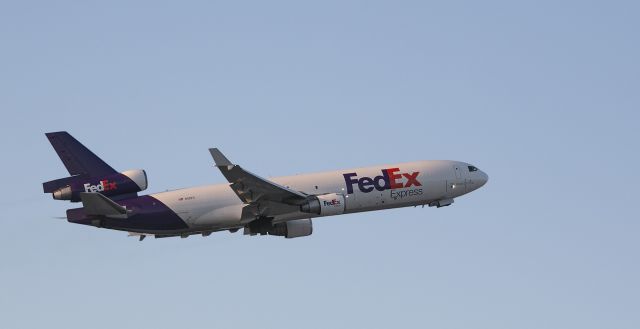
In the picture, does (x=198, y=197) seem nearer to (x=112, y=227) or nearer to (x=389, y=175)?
(x=112, y=227)

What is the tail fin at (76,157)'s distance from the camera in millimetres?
81500

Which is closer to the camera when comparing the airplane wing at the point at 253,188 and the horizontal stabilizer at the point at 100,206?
the airplane wing at the point at 253,188

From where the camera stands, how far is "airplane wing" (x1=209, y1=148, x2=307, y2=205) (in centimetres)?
7628

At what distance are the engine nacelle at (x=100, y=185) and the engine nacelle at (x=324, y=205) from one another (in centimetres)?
1078

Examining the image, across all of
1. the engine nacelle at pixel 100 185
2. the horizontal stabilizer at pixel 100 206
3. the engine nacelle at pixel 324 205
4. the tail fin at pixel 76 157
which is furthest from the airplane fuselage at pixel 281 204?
the tail fin at pixel 76 157

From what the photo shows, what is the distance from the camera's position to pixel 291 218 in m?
83.1

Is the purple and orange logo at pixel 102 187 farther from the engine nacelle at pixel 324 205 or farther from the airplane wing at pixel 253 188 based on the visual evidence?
the engine nacelle at pixel 324 205

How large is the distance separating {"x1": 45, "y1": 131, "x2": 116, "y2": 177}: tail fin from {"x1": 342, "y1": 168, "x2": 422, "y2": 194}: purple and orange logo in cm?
1556

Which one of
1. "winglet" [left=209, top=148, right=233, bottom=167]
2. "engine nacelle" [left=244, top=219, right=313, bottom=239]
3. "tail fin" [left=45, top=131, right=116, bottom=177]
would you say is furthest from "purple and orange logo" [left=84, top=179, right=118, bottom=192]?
"engine nacelle" [left=244, top=219, right=313, bottom=239]

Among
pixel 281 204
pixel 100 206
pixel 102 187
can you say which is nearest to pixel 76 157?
pixel 102 187

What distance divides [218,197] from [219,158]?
6.69 metres

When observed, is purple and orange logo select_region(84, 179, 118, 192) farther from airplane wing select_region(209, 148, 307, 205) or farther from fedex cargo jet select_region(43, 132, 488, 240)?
airplane wing select_region(209, 148, 307, 205)

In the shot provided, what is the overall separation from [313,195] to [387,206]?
5.52 m

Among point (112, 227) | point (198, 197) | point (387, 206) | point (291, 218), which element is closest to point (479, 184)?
point (387, 206)
